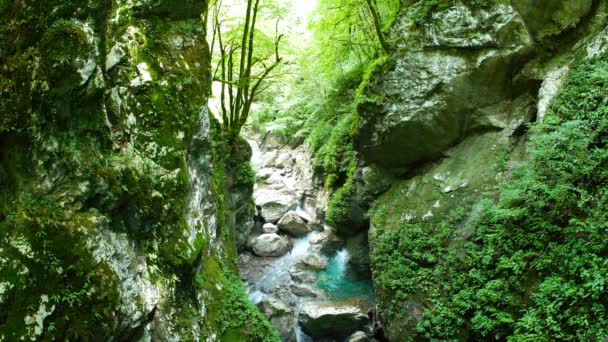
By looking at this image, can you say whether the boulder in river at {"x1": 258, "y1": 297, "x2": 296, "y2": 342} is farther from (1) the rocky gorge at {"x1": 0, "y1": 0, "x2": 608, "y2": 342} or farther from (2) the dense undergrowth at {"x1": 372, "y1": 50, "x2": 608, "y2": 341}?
(2) the dense undergrowth at {"x1": 372, "y1": 50, "x2": 608, "y2": 341}

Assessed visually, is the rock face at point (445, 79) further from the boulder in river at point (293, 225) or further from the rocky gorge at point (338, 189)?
the boulder in river at point (293, 225)

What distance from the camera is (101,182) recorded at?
481 cm

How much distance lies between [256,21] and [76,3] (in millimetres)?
7028

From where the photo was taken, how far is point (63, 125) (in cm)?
460

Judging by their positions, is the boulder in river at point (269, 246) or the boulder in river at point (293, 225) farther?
the boulder in river at point (293, 225)

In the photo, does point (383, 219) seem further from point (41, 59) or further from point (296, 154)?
point (296, 154)

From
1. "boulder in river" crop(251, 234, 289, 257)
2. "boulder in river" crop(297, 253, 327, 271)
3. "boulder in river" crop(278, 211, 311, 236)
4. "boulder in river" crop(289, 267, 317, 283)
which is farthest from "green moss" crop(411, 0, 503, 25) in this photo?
"boulder in river" crop(251, 234, 289, 257)

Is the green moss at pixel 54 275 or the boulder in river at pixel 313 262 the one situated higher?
the green moss at pixel 54 275

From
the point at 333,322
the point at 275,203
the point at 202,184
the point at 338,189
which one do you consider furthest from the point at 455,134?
the point at 275,203

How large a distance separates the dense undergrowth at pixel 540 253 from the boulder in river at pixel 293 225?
728 cm

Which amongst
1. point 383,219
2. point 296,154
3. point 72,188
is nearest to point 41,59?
point 72,188

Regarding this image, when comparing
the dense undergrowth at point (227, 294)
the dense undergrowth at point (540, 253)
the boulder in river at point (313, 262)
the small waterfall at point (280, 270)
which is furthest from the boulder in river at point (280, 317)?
the boulder in river at point (313, 262)

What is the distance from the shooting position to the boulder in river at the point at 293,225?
50.5 feet

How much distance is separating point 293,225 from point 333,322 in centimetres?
628
